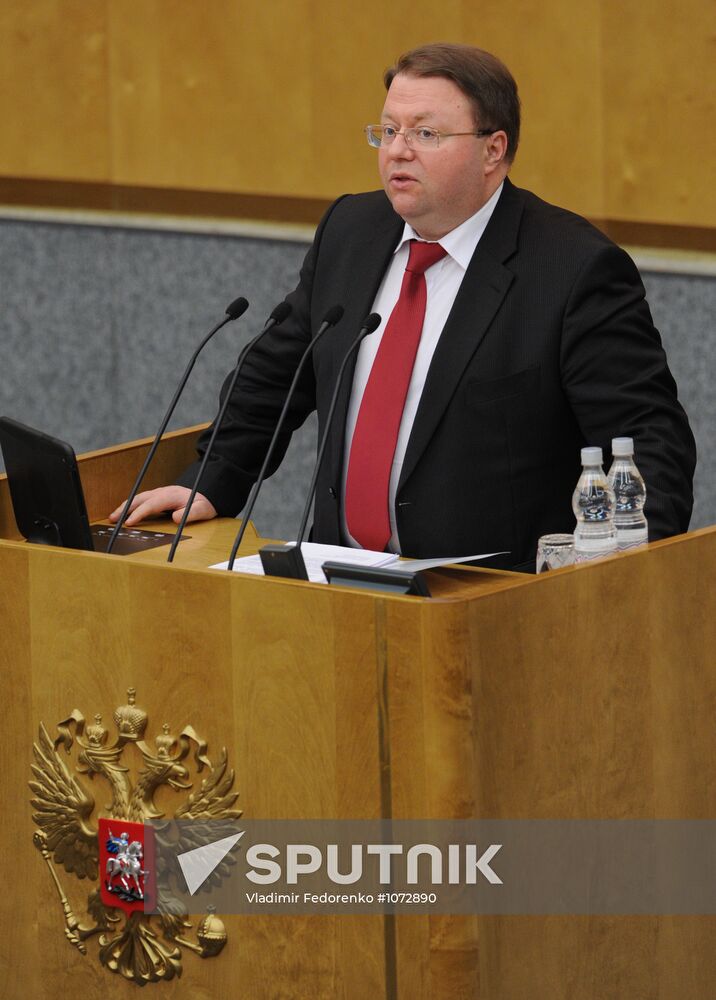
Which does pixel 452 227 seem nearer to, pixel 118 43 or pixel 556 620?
pixel 556 620

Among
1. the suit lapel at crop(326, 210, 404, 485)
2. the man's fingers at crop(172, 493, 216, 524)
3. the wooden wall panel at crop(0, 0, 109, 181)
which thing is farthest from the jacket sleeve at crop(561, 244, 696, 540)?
the wooden wall panel at crop(0, 0, 109, 181)

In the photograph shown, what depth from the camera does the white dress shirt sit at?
2.71m

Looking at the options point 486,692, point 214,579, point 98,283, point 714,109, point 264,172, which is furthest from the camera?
point 98,283

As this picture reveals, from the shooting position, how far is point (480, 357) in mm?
2648

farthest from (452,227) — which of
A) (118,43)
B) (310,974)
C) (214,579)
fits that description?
(118,43)

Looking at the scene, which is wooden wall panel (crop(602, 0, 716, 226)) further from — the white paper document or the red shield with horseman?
the red shield with horseman

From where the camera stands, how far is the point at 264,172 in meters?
4.86

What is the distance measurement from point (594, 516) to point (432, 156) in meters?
0.68

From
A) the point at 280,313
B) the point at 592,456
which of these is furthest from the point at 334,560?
the point at 280,313

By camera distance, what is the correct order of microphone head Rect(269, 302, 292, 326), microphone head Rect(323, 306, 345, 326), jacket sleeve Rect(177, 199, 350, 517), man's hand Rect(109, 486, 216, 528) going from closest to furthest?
microphone head Rect(323, 306, 345, 326) < microphone head Rect(269, 302, 292, 326) < man's hand Rect(109, 486, 216, 528) < jacket sleeve Rect(177, 199, 350, 517)

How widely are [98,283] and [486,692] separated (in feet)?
11.6

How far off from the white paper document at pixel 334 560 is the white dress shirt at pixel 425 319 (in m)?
0.27

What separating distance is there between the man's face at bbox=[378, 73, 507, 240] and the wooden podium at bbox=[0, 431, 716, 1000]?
634mm

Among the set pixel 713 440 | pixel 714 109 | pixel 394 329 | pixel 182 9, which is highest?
pixel 182 9
